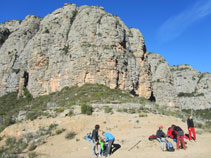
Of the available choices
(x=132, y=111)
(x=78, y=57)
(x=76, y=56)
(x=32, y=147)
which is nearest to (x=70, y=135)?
(x=32, y=147)

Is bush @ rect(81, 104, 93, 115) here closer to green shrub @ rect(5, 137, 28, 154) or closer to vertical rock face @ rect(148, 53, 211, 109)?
green shrub @ rect(5, 137, 28, 154)

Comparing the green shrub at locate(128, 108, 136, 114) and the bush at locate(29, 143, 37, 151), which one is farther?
the green shrub at locate(128, 108, 136, 114)

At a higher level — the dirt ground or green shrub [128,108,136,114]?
green shrub [128,108,136,114]

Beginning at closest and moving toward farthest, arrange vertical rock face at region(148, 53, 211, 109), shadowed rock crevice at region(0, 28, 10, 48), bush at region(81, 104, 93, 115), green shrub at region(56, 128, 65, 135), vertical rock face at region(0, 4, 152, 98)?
green shrub at region(56, 128, 65, 135) → bush at region(81, 104, 93, 115) → vertical rock face at region(0, 4, 152, 98) → vertical rock face at region(148, 53, 211, 109) → shadowed rock crevice at region(0, 28, 10, 48)

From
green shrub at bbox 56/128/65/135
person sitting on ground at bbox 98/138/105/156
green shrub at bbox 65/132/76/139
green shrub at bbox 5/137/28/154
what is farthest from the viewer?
Answer: green shrub at bbox 56/128/65/135

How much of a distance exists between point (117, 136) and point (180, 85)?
64901 millimetres

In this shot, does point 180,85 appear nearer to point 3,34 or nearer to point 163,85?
point 163,85

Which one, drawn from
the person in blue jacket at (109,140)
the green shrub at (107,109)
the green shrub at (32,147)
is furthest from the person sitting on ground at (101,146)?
the green shrub at (107,109)

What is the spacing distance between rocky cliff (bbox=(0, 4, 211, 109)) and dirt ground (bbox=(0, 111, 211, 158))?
12.2 meters

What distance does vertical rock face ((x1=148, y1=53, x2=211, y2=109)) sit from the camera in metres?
44.0

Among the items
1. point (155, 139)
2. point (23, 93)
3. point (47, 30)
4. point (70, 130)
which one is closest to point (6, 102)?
point (23, 93)

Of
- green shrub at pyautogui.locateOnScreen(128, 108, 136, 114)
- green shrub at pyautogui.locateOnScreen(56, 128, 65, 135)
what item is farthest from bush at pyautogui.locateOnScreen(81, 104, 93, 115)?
green shrub at pyautogui.locateOnScreen(128, 108, 136, 114)

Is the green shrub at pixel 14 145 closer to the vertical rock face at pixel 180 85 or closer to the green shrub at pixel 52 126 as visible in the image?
the green shrub at pixel 52 126

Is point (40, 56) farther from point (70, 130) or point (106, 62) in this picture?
point (70, 130)
